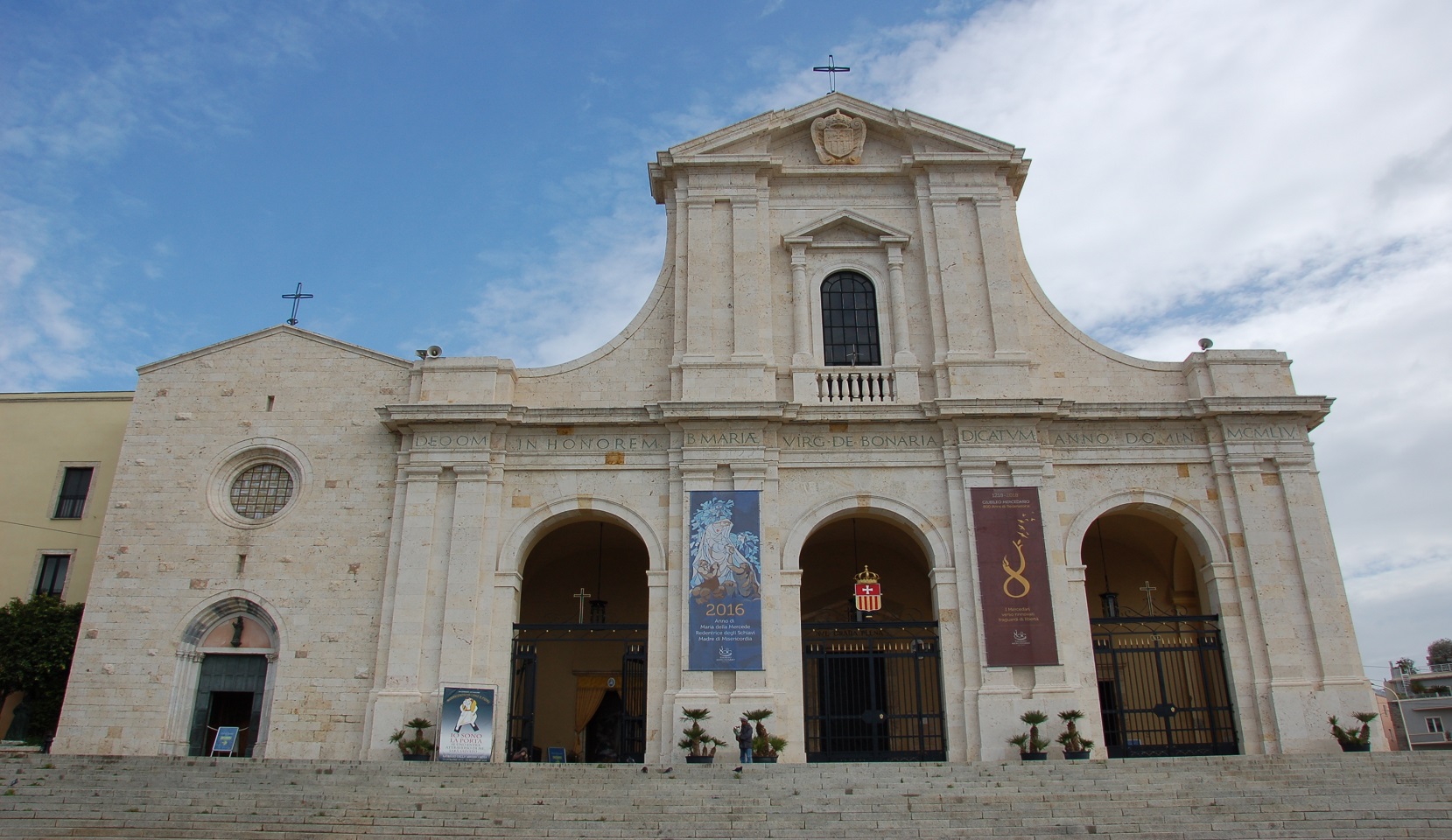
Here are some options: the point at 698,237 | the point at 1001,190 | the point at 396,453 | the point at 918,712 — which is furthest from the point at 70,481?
the point at 1001,190

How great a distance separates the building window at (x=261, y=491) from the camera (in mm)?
20688

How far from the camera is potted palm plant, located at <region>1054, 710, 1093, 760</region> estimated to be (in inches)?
696

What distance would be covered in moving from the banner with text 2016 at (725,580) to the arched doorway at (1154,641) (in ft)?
21.8

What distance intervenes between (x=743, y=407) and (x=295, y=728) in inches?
388

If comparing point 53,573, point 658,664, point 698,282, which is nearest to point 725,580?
point 658,664

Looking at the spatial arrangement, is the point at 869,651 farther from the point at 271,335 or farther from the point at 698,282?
the point at 271,335

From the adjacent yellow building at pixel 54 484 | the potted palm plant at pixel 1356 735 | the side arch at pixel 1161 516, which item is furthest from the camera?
the adjacent yellow building at pixel 54 484

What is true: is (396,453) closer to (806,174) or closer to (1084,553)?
(806,174)

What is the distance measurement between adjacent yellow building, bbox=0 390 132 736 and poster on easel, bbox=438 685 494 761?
10637 millimetres

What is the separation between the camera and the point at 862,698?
20.0 m

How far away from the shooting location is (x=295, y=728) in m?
18.8

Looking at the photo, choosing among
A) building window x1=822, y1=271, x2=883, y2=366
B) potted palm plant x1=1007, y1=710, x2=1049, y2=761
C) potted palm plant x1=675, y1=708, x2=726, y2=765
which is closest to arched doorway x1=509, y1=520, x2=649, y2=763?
potted palm plant x1=675, y1=708, x2=726, y2=765

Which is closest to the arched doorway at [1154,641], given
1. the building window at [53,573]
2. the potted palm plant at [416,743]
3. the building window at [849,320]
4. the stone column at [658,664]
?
the building window at [849,320]

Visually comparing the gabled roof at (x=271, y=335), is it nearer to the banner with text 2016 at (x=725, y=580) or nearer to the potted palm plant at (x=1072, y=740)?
the banner with text 2016 at (x=725, y=580)
